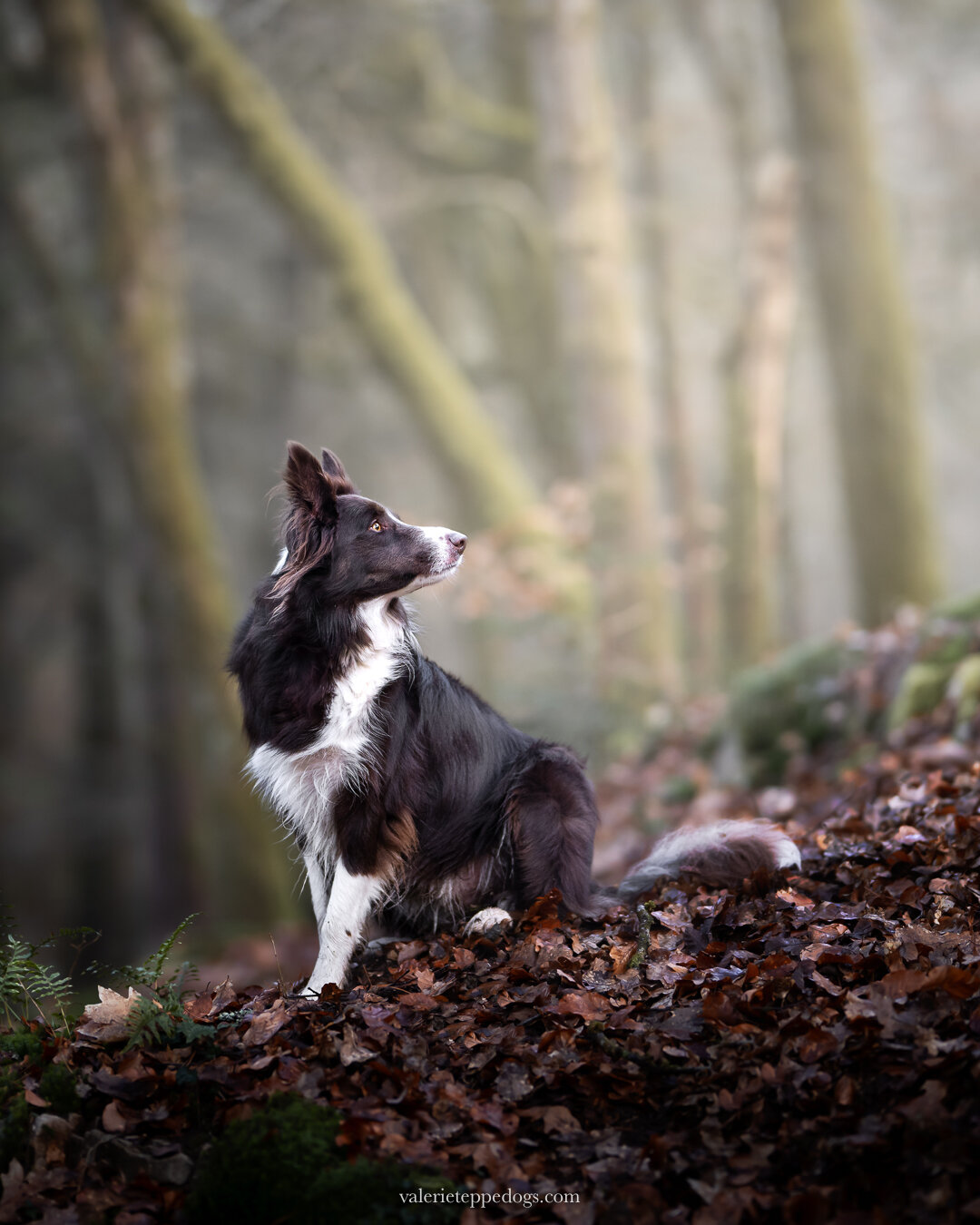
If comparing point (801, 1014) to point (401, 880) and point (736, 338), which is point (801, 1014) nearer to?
point (401, 880)

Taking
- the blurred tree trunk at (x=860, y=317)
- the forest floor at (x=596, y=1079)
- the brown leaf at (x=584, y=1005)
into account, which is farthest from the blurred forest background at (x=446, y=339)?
the brown leaf at (x=584, y=1005)

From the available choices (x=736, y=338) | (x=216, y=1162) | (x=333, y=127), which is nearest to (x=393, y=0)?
(x=333, y=127)

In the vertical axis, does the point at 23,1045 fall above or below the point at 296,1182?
above

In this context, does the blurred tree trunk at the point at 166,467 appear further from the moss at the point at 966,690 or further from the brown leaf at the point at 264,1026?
the brown leaf at the point at 264,1026

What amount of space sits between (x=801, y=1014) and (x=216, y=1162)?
2.02 metres

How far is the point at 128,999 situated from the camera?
4289 mm

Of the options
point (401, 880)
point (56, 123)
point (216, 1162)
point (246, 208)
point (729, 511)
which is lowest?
point (216, 1162)

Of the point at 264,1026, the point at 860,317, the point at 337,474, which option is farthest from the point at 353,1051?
the point at 860,317

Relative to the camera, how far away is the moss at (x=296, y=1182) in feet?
10.9

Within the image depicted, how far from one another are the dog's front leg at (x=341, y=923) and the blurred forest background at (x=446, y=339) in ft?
22.2

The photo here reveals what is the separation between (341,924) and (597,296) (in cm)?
1063

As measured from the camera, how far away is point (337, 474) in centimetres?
538

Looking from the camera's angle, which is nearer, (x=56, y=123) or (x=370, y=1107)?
(x=370, y=1107)

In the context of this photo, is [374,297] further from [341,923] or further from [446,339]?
[341,923]
